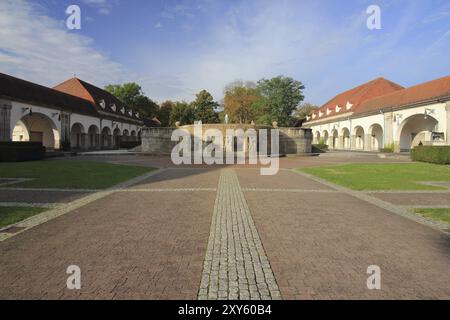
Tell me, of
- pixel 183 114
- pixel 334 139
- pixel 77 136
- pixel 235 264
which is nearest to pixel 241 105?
pixel 183 114

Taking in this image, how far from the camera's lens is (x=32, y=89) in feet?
105

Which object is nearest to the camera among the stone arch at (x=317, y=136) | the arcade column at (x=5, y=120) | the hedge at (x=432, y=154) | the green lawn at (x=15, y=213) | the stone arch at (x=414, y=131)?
the green lawn at (x=15, y=213)

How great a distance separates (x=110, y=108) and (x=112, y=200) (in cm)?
4726

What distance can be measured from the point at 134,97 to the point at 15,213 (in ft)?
216

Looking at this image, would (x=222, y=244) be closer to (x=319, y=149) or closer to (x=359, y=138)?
(x=319, y=149)

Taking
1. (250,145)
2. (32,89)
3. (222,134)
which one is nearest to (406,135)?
(250,145)

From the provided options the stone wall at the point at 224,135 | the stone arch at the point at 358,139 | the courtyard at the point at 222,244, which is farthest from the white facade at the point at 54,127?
the stone arch at the point at 358,139

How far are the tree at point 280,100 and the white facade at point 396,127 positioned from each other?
8324 mm

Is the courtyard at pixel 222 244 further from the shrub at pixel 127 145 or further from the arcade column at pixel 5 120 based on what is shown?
the shrub at pixel 127 145

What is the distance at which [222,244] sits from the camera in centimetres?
512

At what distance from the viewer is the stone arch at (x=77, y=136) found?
4103cm

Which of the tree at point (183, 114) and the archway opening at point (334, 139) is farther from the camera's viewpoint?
the tree at point (183, 114)

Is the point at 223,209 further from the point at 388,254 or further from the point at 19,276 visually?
the point at 19,276

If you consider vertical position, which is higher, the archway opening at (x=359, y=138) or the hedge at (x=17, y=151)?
the archway opening at (x=359, y=138)
